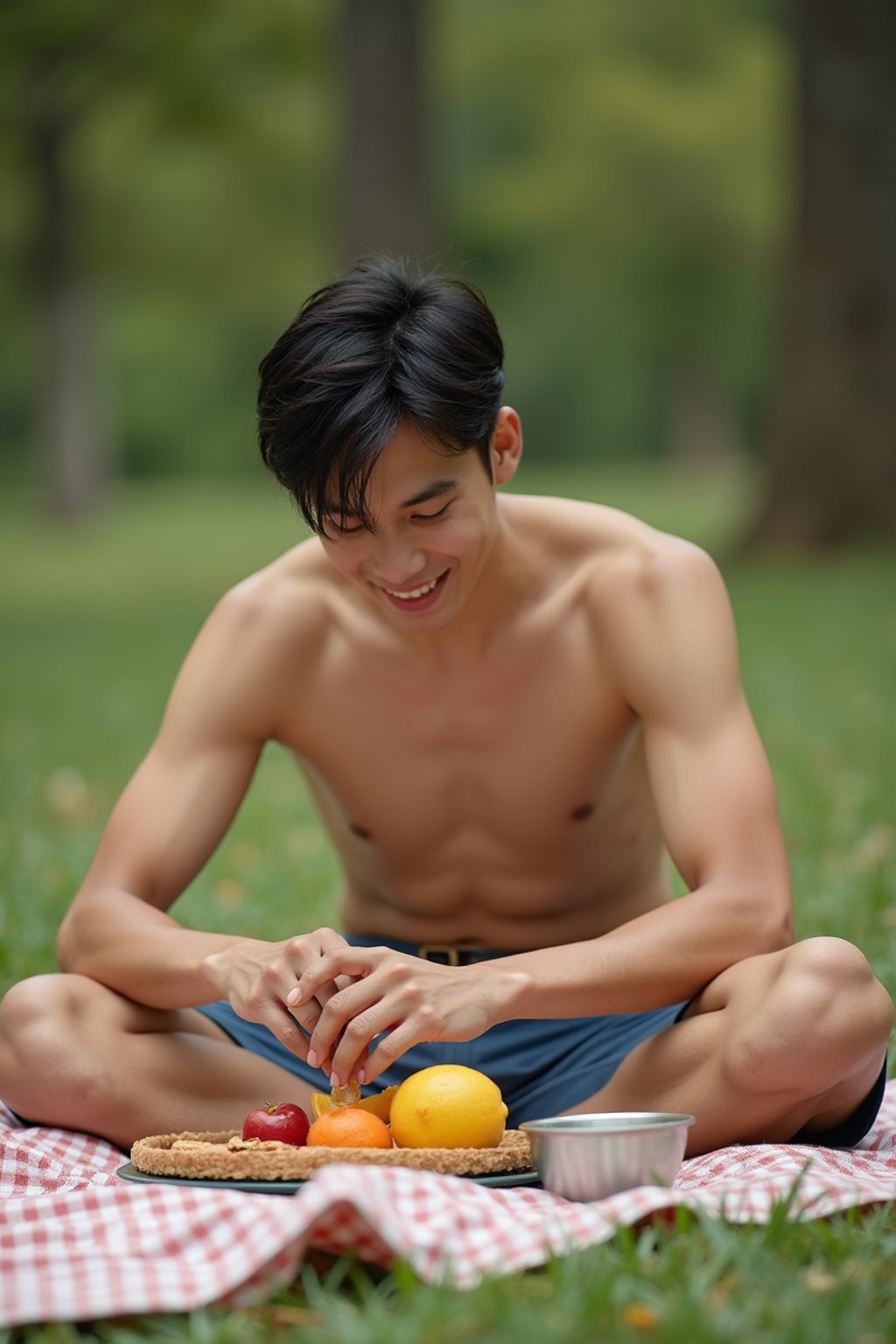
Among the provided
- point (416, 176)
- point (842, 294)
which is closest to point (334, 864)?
point (842, 294)

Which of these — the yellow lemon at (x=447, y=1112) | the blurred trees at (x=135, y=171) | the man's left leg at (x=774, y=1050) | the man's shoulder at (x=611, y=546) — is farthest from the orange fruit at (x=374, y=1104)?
the blurred trees at (x=135, y=171)

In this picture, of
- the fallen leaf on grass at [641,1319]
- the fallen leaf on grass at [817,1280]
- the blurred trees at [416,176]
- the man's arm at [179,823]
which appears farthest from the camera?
the blurred trees at [416,176]

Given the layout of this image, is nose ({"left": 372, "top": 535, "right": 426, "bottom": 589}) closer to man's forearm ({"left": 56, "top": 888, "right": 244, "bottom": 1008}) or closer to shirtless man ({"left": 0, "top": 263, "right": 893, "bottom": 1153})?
shirtless man ({"left": 0, "top": 263, "right": 893, "bottom": 1153})

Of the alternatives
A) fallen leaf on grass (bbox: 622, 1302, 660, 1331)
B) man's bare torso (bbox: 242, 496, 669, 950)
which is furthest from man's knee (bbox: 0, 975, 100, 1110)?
fallen leaf on grass (bbox: 622, 1302, 660, 1331)

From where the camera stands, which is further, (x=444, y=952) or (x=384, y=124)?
(x=384, y=124)

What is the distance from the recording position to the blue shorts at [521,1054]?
12.2ft

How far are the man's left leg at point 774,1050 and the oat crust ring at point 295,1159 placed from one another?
1.35 ft

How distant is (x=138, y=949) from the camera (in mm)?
3553

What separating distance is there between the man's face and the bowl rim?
110 cm

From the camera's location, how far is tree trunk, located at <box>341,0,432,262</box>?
1609cm

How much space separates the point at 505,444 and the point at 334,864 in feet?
10.5

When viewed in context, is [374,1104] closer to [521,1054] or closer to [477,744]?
[521,1054]

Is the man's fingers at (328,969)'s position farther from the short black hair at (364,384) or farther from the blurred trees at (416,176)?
the blurred trees at (416,176)

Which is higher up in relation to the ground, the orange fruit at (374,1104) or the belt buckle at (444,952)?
the belt buckle at (444,952)
